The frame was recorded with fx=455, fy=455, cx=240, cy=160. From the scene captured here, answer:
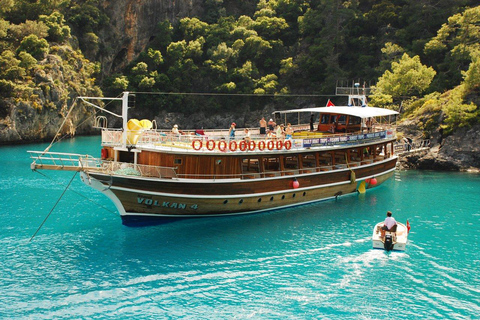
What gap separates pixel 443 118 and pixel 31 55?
4631 centimetres

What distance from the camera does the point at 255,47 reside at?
7331 cm

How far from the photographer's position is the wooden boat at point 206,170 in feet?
73.3

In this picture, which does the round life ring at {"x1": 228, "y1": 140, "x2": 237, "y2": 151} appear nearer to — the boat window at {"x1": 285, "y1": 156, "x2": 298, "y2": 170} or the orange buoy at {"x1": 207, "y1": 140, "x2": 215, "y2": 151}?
the orange buoy at {"x1": 207, "y1": 140, "x2": 215, "y2": 151}

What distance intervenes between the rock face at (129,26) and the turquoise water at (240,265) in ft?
161

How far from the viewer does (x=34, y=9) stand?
59.4 m

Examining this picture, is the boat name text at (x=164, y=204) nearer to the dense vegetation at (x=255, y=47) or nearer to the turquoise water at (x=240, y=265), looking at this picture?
the turquoise water at (x=240, y=265)

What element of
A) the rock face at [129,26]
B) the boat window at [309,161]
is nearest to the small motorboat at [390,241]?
the boat window at [309,161]

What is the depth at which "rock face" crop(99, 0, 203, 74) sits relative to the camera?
236 ft

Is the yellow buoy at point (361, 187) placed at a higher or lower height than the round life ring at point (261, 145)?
lower

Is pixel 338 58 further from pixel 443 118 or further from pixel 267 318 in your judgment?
pixel 267 318

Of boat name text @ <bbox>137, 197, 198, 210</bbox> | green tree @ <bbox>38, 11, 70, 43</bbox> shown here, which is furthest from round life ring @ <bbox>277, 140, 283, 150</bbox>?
green tree @ <bbox>38, 11, 70, 43</bbox>

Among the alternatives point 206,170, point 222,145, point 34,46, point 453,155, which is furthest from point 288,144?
point 34,46

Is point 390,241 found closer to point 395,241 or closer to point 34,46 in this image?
point 395,241

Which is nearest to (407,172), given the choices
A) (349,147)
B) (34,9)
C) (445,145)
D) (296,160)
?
(445,145)
